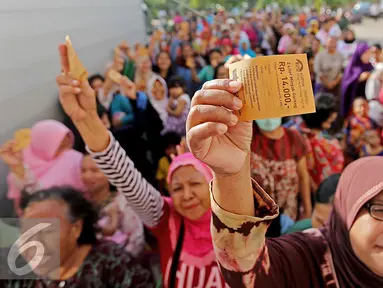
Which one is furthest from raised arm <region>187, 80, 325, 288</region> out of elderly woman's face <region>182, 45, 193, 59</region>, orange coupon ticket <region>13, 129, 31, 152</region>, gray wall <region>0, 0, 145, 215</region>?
elderly woman's face <region>182, 45, 193, 59</region>

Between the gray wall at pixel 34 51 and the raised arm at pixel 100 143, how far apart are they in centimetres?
74

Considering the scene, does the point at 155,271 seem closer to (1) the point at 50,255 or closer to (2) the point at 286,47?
(1) the point at 50,255

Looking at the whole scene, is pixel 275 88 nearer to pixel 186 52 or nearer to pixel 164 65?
pixel 164 65

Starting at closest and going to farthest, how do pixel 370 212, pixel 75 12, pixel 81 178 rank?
pixel 370 212 → pixel 81 178 → pixel 75 12

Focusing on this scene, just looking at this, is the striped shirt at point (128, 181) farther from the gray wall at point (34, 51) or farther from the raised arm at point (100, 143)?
the gray wall at point (34, 51)

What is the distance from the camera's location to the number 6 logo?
3.84 ft

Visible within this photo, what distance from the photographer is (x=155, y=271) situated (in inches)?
59.2

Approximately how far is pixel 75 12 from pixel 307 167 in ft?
8.09

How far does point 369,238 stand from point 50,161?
1.57 m

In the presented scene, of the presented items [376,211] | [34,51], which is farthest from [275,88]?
[34,51]

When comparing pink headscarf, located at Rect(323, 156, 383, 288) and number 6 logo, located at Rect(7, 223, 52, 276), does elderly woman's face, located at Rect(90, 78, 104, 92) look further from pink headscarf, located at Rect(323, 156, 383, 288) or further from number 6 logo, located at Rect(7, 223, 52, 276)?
pink headscarf, located at Rect(323, 156, 383, 288)

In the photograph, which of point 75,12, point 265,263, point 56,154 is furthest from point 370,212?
point 75,12

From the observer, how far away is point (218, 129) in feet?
2.39

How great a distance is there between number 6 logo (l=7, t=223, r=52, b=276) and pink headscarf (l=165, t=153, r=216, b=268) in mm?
454
